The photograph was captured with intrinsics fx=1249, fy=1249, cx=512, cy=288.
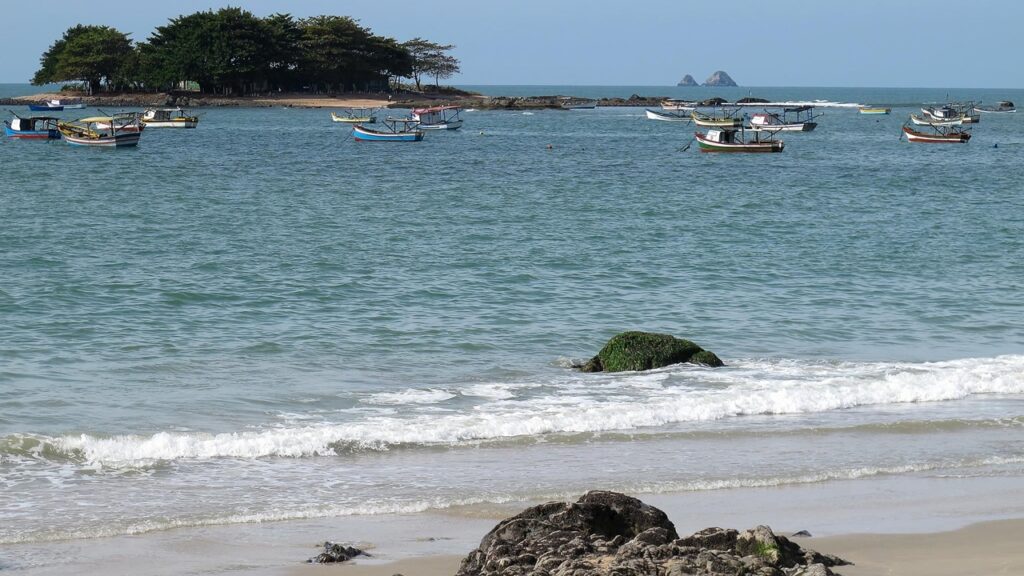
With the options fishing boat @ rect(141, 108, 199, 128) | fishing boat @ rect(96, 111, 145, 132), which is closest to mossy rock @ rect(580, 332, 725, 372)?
fishing boat @ rect(96, 111, 145, 132)

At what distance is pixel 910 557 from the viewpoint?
412 inches

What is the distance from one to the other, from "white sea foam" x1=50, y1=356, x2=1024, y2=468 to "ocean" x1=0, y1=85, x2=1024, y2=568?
0.18ft

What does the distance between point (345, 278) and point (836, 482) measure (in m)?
17.0

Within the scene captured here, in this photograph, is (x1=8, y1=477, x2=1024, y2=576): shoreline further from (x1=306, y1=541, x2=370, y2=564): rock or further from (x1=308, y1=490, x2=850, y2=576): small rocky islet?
(x1=308, y1=490, x2=850, y2=576): small rocky islet

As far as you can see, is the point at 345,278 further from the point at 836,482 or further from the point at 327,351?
the point at 836,482

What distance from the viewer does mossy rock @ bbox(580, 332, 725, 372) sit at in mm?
19497

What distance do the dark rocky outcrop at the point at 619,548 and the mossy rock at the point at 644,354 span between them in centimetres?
966

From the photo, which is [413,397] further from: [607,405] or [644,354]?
[644,354]

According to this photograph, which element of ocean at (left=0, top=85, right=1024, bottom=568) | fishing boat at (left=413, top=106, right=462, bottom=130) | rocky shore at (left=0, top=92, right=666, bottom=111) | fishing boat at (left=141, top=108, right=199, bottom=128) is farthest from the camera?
rocky shore at (left=0, top=92, right=666, bottom=111)

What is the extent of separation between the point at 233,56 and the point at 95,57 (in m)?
20.5

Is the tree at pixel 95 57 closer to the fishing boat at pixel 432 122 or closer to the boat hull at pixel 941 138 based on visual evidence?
the fishing boat at pixel 432 122

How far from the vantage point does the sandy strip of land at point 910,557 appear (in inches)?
397

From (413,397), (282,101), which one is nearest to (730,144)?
(413,397)

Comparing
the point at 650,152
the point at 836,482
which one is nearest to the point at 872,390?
the point at 836,482
